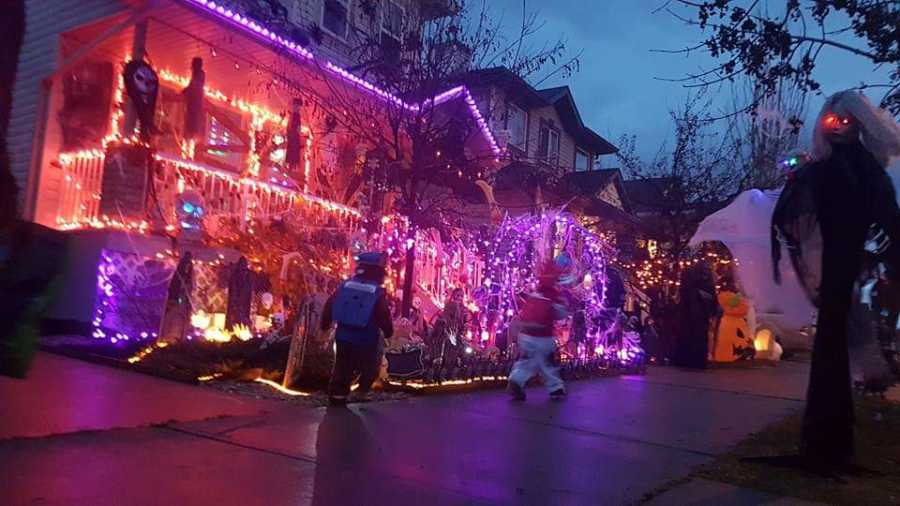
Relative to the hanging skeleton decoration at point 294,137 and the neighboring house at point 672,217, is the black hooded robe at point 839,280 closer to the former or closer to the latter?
the hanging skeleton decoration at point 294,137

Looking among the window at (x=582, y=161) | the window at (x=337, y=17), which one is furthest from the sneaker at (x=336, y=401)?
the window at (x=582, y=161)

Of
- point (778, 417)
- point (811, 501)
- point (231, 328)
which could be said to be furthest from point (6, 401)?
point (778, 417)

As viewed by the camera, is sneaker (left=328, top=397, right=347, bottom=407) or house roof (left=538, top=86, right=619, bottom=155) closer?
sneaker (left=328, top=397, right=347, bottom=407)

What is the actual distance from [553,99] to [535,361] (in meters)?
17.1

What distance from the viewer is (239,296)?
9.96 meters

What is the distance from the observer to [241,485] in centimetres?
438

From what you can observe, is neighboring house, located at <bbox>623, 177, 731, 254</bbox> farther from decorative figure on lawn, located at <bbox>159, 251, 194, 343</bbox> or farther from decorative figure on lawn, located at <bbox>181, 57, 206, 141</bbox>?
decorative figure on lawn, located at <bbox>159, 251, 194, 343</bbox>

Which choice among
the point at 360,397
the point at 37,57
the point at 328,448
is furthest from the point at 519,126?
the point at 328,448

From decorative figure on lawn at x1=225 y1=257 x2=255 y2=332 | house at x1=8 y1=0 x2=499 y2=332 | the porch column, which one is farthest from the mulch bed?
the porch column

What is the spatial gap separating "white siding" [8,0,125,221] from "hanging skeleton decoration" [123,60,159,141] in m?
1.16

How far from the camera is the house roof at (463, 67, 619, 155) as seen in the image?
1233 cm

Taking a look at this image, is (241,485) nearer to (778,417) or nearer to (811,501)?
(811,501)

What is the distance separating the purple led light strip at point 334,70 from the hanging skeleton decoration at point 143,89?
1.14 metres

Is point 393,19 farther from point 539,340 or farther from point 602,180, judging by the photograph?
point 602,180
